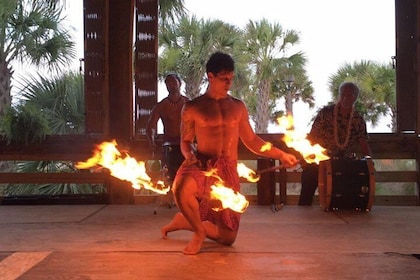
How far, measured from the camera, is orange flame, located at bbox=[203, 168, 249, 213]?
359 centimetres

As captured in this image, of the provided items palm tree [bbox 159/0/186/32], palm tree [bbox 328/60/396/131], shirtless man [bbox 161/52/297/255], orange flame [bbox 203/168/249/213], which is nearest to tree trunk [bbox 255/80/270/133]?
palm tree [bbox 328/60/396/131]

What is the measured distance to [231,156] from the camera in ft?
12.4

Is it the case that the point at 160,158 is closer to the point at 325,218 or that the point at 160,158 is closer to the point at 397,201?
the point at 325,218

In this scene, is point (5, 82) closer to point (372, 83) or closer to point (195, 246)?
point (372, 83)

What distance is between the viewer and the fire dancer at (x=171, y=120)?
5770 mm

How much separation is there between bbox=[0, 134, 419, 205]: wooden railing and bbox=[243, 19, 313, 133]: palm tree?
3066 mm

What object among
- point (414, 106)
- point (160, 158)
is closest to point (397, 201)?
point (414, 106)

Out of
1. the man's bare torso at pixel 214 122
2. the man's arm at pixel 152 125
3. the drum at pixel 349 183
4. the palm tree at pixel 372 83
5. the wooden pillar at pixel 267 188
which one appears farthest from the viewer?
the palm tree at pixel 372 83

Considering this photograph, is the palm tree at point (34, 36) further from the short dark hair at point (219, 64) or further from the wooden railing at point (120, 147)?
the short dark hair at point (219, 64)

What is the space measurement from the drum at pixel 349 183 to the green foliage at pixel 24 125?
11.6 ft

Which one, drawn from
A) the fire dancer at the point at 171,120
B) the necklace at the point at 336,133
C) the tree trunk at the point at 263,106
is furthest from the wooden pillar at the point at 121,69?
the tree trunk at the point at 263,106

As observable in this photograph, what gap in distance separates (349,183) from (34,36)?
552 centimetres

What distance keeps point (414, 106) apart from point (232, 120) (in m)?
3.67

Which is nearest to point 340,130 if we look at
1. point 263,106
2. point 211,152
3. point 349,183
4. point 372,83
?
point 349,183
